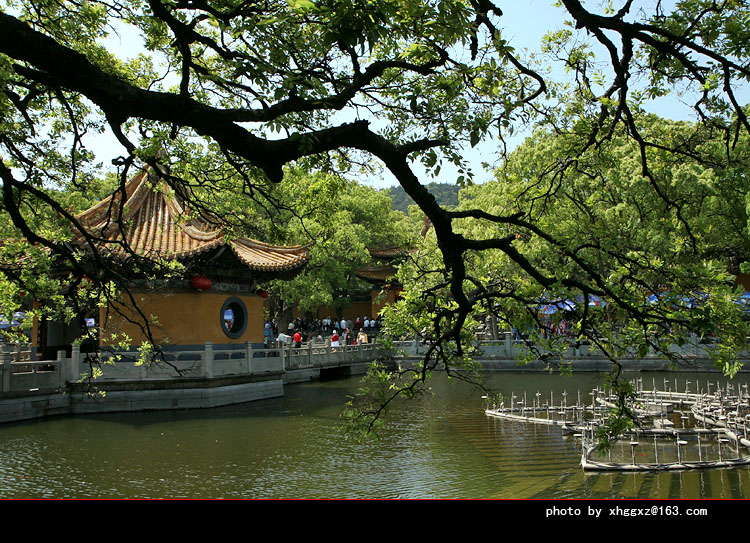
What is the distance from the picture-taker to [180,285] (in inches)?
619

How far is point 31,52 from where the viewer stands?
9.58 feet

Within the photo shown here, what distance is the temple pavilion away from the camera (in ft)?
49.7

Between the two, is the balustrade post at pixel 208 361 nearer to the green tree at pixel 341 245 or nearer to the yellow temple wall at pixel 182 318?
the yellow temple wall at pixel 182 318

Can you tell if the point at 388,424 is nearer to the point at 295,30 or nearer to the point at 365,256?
the point at 295,30

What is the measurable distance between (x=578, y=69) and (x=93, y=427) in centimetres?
1139

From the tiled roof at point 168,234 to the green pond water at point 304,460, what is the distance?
4.21m

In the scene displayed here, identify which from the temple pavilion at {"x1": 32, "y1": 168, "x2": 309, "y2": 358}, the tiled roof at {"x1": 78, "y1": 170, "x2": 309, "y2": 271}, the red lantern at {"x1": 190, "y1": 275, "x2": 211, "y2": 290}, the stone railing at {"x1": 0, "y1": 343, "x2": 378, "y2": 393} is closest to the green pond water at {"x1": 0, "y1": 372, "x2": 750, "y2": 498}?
the stone railing at {"x1": 0, "y1": 343, "x2": 378, "y2": 393}

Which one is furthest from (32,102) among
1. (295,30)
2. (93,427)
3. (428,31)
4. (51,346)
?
(51,346)

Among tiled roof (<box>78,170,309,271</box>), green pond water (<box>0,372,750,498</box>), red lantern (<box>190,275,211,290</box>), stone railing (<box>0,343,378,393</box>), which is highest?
tiled roof (<box>78,170,309,271</box>)

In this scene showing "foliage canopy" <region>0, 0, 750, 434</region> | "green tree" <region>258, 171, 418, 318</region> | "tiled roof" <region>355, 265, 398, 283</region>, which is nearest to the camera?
"foliage canopy" <region>0, 0, 750, 434</region>

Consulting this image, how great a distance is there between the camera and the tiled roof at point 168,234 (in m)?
15.1

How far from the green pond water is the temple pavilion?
2.67m

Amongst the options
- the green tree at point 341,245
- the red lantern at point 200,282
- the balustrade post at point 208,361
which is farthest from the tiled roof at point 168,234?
the balustrade post at point 208,361

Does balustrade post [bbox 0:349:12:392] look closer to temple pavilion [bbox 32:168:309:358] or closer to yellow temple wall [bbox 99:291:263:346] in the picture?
temple pavilion [bbox 32:168:309:358]
